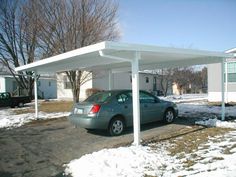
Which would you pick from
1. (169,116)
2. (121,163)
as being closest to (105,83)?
(169,116)

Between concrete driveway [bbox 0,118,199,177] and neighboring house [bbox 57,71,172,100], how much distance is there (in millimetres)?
12540

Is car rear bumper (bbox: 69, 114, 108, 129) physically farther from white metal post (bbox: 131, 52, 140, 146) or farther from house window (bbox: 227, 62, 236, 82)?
house window (bbox: 227, 62, 236, 82)

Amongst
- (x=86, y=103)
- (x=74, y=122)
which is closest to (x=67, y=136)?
(x=74, y=122)

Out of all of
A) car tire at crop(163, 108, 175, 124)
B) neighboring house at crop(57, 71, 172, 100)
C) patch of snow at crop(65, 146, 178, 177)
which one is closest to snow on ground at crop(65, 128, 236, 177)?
patch of snow at crop(65, 146, 178, 177)

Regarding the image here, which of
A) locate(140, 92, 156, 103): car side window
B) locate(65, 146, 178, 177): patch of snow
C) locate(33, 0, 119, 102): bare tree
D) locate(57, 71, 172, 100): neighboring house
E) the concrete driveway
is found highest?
locate(33, 0, 119, 102): bare tree

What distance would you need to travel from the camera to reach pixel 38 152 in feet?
21.4

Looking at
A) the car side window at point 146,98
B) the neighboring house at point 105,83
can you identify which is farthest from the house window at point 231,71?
the car side window at point 146,98

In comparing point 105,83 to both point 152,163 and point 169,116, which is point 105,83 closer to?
point 169,116

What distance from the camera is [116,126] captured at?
803 cm

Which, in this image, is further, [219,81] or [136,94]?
[219,81]

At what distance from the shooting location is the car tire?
9.77 m

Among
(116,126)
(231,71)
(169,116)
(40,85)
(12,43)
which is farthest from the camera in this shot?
(40,85)

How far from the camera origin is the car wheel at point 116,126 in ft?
25.9

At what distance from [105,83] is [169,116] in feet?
60.6
